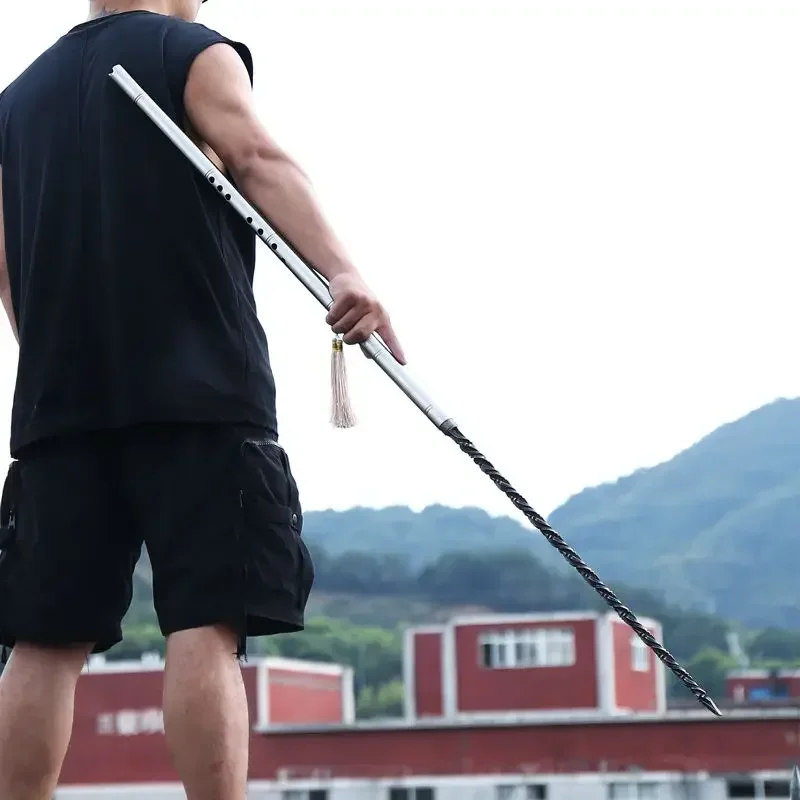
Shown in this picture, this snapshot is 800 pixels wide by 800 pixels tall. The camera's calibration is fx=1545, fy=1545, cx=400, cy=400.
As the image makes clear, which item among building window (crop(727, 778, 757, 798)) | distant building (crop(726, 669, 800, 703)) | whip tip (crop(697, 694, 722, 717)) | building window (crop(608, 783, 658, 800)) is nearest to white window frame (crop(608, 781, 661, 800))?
building window (crop(608, 783, 658, 800))

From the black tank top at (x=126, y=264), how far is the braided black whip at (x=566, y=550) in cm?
26

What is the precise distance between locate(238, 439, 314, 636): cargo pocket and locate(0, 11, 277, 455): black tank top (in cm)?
7

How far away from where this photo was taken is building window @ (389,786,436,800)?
4150cm

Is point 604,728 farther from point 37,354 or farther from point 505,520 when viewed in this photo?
point 505,520

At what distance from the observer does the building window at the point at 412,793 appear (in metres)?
41.5

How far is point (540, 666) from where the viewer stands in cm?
4669

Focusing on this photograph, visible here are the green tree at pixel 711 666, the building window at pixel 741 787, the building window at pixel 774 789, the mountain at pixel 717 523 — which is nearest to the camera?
the building window at pixel 774 789

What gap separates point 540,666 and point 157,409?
45.7 m

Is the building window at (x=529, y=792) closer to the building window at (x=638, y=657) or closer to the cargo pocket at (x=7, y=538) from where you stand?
the building window at (x=638, y=657)

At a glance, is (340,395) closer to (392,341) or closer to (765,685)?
(392,341)

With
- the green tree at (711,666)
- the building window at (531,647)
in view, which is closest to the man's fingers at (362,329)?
the building window at (531,647)

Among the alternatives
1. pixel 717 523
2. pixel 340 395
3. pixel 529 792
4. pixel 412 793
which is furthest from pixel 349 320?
pixel 717 523

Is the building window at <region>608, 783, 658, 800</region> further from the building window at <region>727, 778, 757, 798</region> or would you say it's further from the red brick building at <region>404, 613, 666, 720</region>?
the red brick building at <region>404, 613, 666, 720</region>


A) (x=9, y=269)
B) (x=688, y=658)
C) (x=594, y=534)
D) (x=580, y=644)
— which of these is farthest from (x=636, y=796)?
(x=594, y=534)
